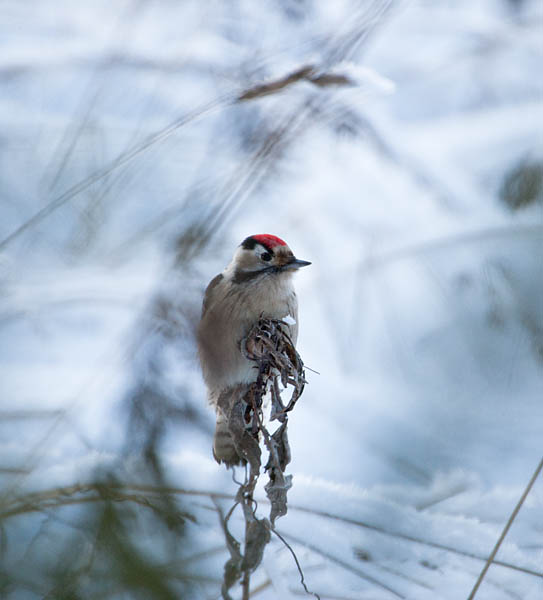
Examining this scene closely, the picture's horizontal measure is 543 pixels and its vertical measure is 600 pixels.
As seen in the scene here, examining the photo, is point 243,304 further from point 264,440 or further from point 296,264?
point 264,440

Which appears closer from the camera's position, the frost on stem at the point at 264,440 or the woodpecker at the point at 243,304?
the frost on stem at the point at 264,440

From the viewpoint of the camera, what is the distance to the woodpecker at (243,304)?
248 centimetres

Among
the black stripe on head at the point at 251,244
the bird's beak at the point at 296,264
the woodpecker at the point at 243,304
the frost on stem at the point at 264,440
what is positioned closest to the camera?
the frost on stem at the point at 264,440

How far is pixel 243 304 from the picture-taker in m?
2.74

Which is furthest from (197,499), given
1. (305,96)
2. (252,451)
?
(305,96)

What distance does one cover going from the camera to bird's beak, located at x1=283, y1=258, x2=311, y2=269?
2.77m

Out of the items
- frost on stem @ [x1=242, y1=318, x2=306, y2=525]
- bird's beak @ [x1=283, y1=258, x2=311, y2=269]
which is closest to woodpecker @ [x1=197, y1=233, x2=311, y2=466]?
bird's beak @ [x1=283, y1=258, x2=311, y2=269]

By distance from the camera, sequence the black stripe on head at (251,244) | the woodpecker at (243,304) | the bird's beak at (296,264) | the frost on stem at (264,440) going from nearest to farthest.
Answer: the frost on stem at (264,440) < the woodpecker at (243,304) < the bird's beak at (296,264) < the black stripe on head at (251,244)

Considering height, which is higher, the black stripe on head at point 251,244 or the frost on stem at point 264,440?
the black stripe on head at point 251,244

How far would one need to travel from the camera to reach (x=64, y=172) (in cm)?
188

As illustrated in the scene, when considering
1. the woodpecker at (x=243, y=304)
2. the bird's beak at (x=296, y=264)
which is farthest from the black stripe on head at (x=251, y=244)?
the bird's beak at (x=296, y=264)

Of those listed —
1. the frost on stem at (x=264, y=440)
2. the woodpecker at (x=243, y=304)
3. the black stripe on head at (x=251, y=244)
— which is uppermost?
the black stripe on head at (x=251, y=244)

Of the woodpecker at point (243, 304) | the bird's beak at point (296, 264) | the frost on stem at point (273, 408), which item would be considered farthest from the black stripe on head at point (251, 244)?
the frost on stem at point (273, 408)

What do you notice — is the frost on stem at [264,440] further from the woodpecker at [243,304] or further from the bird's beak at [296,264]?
the bird's beak at [296,264]
